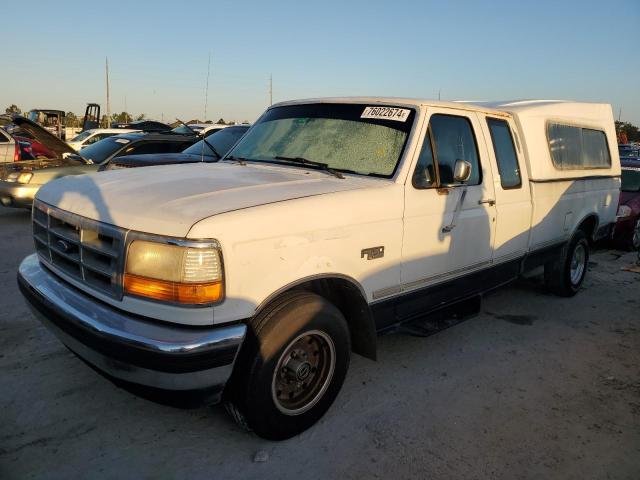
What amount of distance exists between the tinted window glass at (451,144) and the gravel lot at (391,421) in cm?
147

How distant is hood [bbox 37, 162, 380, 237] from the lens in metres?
2.44

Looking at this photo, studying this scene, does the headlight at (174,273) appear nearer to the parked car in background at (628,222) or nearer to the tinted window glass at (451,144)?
the tinted window glass at (451,144)

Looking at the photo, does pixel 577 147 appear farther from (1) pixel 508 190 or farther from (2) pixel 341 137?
(2) pixel 341 137

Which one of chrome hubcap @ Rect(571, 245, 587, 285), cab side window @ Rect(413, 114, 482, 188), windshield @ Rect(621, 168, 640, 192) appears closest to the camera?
cab side window @ Rect(413, 114, 482, 188)

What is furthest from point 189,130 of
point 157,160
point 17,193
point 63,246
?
point 17,193

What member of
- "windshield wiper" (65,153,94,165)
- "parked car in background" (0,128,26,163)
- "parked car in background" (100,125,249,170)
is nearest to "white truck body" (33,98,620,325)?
"parked car in background" (100,125,249,170)

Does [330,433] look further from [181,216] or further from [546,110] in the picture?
[546,110]

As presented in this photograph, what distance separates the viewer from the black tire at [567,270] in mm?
5477

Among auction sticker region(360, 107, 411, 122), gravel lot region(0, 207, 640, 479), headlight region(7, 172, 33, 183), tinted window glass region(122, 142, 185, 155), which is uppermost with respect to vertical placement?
auction sticker region(360, 107, 411, 122)

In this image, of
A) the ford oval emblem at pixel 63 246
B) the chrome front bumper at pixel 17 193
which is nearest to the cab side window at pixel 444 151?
the ford oval emblem at pixel 63 246

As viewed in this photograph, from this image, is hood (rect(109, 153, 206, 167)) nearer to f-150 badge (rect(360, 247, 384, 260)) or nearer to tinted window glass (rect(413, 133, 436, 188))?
tinted window glass (rect(413, 133, 436, 188))

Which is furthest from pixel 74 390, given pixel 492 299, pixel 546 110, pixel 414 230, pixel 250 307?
pixel 546 110

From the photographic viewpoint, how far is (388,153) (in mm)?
3391

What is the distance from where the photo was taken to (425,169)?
136 inches
